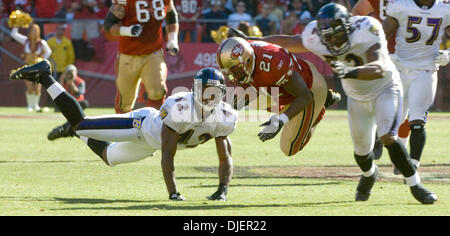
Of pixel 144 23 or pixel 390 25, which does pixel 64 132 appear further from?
pixel 390 25

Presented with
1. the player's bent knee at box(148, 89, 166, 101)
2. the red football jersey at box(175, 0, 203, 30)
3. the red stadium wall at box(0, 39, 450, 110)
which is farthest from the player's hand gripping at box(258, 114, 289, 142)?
the red football jersey at box(175, 0, 203, 30)

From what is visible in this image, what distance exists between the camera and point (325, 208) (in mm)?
6363

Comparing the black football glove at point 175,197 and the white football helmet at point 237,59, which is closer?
the white football helmet at point 237,59

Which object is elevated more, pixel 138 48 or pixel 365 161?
pixel 138 48

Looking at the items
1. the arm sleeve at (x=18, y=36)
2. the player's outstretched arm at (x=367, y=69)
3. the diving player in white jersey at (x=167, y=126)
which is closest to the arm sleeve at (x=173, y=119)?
the diving player in white jersey at (x=167, y=126)

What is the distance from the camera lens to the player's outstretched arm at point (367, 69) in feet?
20.1

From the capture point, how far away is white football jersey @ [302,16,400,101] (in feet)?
21.2

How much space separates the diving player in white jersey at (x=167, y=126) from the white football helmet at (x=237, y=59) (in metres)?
0.10

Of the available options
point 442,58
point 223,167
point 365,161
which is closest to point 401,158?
point 365,161

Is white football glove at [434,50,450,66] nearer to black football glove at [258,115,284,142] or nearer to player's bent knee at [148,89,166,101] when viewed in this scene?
black football glove at [258,115,284,142]

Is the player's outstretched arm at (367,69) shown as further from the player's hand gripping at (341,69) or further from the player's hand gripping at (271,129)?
the player's hand gripping at (271,129)

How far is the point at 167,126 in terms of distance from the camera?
269 inches

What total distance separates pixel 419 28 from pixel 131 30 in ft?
11.3

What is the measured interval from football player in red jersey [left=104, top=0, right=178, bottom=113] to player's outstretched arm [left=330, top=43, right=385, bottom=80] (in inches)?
152
